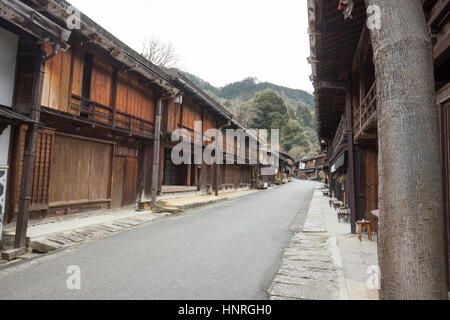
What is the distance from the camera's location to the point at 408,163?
227 centimetres

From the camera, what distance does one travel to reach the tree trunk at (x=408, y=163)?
2.20 metres

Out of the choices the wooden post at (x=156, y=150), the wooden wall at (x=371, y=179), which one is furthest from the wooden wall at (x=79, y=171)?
the wooden wall at (x=371, y=179)

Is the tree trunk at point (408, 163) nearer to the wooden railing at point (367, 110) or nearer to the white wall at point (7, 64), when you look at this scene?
the wooden railing at point (367, 110)

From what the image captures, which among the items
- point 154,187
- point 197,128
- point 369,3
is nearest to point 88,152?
point 154,187

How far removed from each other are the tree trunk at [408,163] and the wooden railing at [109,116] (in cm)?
873

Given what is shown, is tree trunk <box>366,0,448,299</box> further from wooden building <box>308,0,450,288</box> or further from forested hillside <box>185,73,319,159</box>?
forested hillside <box>185,73,319,159</box>

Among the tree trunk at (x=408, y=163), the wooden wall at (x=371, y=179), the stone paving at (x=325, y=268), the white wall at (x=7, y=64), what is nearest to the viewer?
the tree trunk at (x=408, y=163)

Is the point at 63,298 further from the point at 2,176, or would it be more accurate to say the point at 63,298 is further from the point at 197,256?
the point at 2,176

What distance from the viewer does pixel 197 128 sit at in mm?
16484

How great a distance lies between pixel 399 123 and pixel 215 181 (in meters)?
16.1

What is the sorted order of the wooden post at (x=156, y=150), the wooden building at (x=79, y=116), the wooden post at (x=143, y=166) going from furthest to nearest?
the wooden post at (x=143, y=166)
the wooden post at (x=156, y=150)
the wooden building at (x=79, y=116)

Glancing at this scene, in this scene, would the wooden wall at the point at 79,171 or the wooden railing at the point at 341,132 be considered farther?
the wooden railing at the point at 341,132

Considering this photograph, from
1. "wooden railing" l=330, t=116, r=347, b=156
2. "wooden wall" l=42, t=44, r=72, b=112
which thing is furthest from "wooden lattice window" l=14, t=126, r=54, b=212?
"wooden railing" l=330, t=116, r=347, b=156

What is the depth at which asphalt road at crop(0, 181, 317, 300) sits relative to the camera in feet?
11.7
